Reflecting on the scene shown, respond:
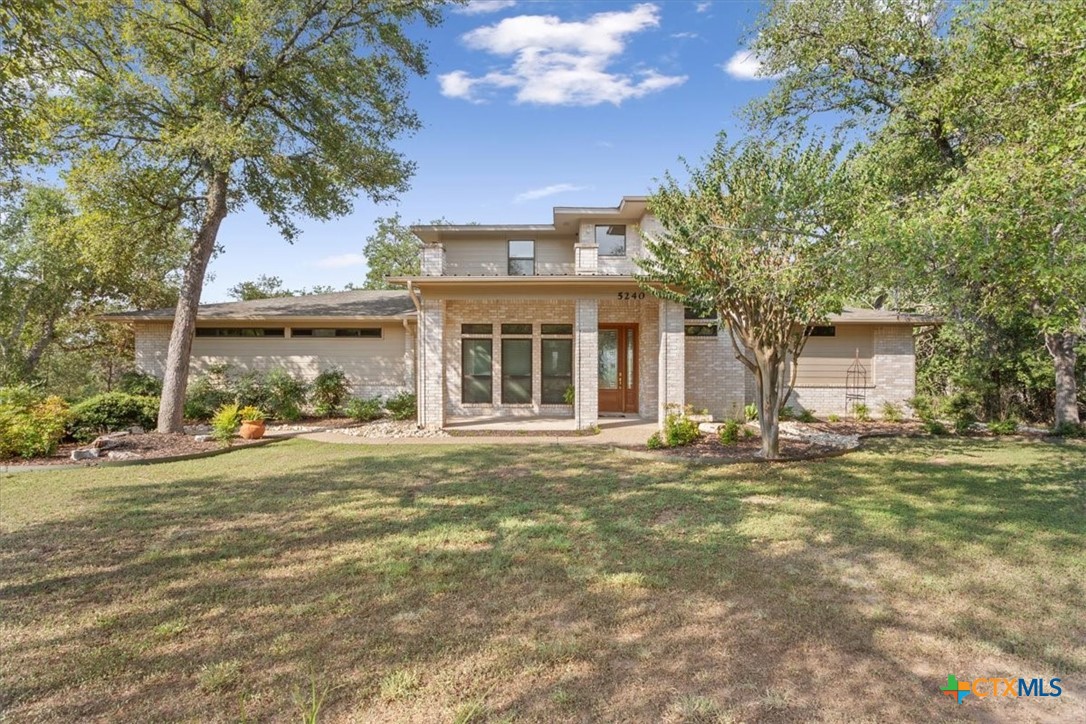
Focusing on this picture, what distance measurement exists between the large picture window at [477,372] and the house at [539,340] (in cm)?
3

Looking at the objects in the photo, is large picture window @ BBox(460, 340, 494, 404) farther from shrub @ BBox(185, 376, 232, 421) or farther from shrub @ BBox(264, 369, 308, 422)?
shrub @ BBox(185, 376, 232, 421)

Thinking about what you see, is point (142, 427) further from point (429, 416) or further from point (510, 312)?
point (510, 312)

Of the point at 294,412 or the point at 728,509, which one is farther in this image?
the point at 294,412

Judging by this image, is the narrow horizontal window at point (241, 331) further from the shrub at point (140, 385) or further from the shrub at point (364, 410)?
the shrub at point (364, 410)

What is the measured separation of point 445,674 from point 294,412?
42.8 feet

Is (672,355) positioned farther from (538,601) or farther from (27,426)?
(27,426)

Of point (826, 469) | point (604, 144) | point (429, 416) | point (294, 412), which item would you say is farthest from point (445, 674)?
point (604, 144)

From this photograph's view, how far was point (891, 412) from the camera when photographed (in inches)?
564

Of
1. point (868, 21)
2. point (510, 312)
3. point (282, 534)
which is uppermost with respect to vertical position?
point (868, 21)

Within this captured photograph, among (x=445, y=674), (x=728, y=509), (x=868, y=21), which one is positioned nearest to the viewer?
(x=445, y=674)

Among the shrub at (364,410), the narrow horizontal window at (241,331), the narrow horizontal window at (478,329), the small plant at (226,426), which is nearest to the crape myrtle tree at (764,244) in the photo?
the narrow horizontal window at (478,329)

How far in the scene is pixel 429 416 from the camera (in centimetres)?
1249

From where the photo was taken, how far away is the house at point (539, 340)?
40.5ft

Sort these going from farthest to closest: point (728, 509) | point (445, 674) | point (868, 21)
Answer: point (868, 21)
point (728, 509)
point (445, 674)
